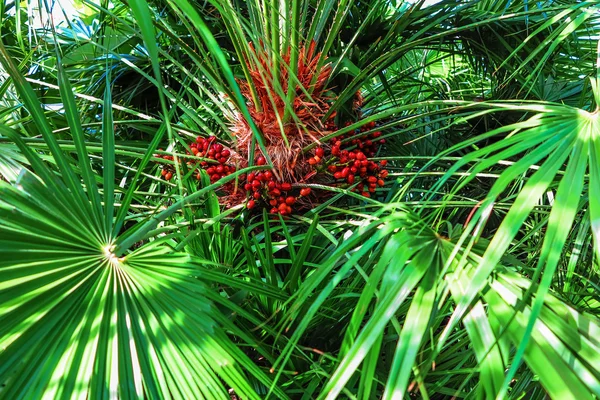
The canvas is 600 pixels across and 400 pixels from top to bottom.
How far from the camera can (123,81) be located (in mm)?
1975

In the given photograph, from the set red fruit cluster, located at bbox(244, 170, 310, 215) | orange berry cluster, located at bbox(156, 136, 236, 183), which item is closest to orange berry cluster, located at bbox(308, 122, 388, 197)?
red fruit cluster, located at bbox(244, 170, 310, 215)

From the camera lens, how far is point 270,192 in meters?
1.28

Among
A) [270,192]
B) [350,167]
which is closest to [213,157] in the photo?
[270,192]

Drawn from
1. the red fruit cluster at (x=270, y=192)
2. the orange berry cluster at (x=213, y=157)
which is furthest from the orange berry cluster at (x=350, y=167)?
the orange berry cluster at (x=213, y=157)

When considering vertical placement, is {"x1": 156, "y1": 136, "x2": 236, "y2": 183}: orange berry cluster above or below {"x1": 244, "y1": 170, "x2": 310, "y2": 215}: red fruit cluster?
above

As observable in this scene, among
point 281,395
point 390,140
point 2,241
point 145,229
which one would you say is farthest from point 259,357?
point 390,140

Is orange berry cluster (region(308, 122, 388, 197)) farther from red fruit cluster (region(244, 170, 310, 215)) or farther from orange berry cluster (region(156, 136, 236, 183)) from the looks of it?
orange berry cluster (region(156, 136, 236, 183))

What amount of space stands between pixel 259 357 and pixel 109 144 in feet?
1.81

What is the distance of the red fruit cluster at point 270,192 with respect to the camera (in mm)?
1273

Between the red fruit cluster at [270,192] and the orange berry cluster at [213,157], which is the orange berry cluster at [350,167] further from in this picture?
the orange berry cluster at [213,157]

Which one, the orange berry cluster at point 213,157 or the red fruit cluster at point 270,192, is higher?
the orange berry cluster at point 213,157

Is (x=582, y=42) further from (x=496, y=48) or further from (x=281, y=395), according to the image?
(x=281, y=395)

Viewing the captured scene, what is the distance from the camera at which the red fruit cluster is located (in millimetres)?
1273

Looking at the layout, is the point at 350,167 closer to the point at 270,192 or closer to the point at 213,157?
the point at 270,192
